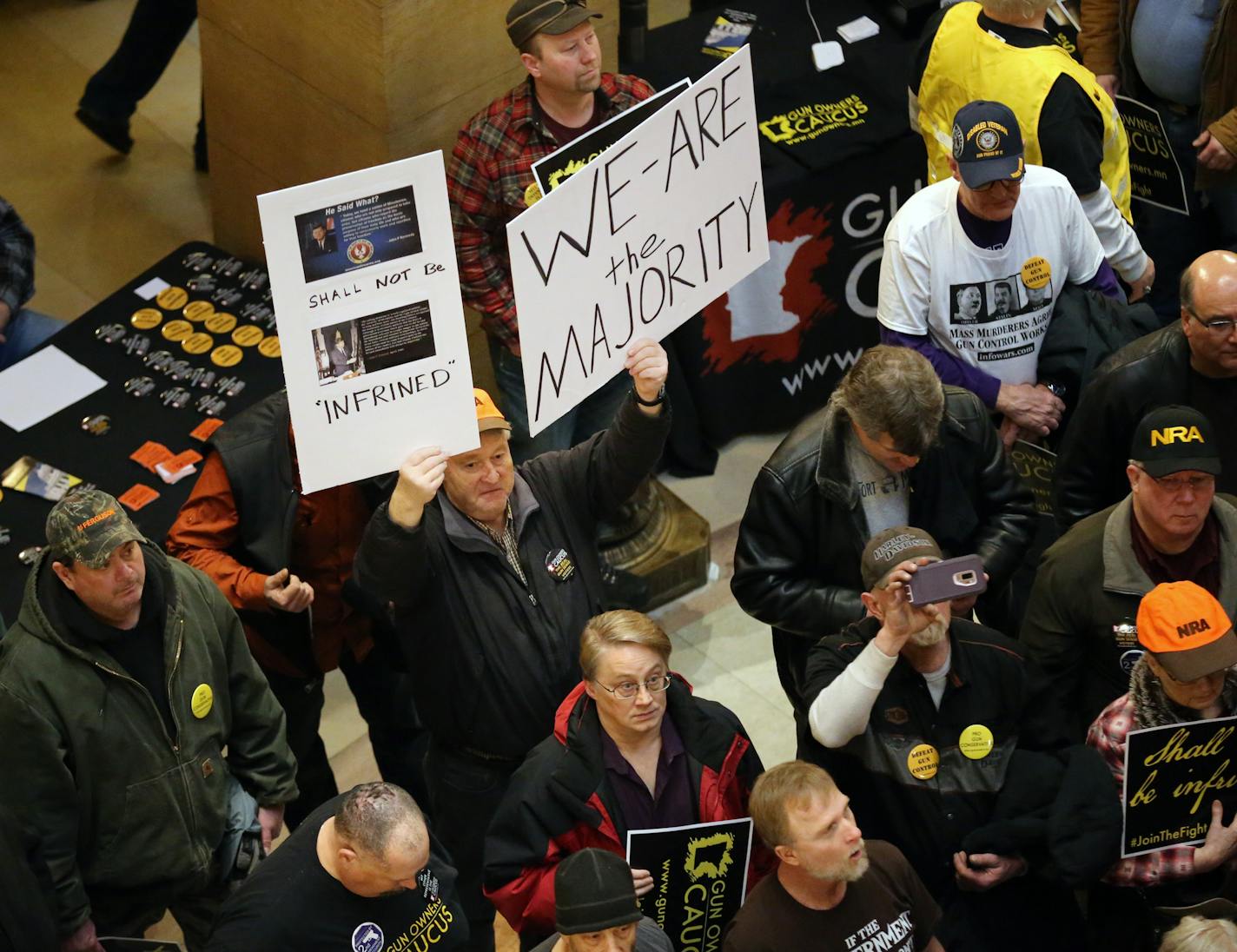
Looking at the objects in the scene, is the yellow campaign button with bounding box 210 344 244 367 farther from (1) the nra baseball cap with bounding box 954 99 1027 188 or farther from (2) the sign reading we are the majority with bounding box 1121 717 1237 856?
(2) the sign reading we are the majority with bounding box 1121 717 1237 856

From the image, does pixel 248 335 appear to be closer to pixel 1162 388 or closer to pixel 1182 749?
pixel 1162 388

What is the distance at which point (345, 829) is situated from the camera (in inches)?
153

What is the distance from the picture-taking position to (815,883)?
12.5 ft

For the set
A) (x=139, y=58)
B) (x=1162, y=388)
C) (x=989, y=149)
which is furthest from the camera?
(x=139, y=58)

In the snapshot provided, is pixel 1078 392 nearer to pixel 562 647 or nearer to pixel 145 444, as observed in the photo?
pixel 562 647

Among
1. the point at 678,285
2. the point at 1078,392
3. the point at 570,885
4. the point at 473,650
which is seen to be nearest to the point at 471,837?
the point at 473,650

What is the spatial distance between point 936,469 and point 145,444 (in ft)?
8.69

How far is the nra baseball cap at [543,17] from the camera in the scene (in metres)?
5.30

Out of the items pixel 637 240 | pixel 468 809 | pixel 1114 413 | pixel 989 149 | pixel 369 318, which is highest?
pixel 369 318

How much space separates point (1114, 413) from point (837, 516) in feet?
2.87

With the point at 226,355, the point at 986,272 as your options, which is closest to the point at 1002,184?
the point at 986,272

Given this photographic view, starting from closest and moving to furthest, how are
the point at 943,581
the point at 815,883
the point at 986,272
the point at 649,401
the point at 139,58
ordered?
1. the point at 815,883
2. the point at 943,581
3. the point at 649,401
4. the point at 986,272
5. the point at 139,58

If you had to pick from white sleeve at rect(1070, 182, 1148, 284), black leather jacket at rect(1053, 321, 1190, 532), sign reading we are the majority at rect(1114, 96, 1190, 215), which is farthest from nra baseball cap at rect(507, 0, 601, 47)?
sign reading we are the majority at rect(1114, 96, 1190, 215)

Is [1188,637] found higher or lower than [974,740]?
higher
